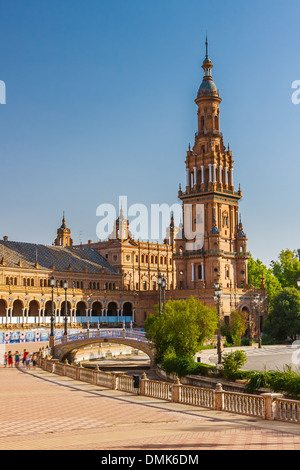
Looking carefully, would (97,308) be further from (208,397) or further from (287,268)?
(208,397)

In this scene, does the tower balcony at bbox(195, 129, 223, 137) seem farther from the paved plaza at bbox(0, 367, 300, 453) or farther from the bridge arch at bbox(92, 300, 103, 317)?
the paved plaza at bbox(0, 367, 300, 453)

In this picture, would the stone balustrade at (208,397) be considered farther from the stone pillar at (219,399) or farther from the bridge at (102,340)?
the bridge at (102,340)

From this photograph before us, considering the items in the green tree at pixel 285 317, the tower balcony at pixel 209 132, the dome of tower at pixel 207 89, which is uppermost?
the dome of tower at pixel 207 89

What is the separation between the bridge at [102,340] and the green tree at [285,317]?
3222 cm

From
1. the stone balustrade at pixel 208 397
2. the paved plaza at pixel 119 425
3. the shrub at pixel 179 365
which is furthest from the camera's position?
the shrub at pixel 179 365

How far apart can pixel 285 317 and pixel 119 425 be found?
63051mm

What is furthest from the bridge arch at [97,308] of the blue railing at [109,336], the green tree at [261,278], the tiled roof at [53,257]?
the blue railing at [109,336]

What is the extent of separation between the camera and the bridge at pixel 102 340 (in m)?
54.9

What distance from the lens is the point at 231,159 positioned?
4065 inches

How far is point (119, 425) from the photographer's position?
22.9 m

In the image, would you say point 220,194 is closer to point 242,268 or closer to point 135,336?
point 242,268

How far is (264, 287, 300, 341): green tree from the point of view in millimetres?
82375

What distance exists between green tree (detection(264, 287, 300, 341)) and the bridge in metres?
32.2
